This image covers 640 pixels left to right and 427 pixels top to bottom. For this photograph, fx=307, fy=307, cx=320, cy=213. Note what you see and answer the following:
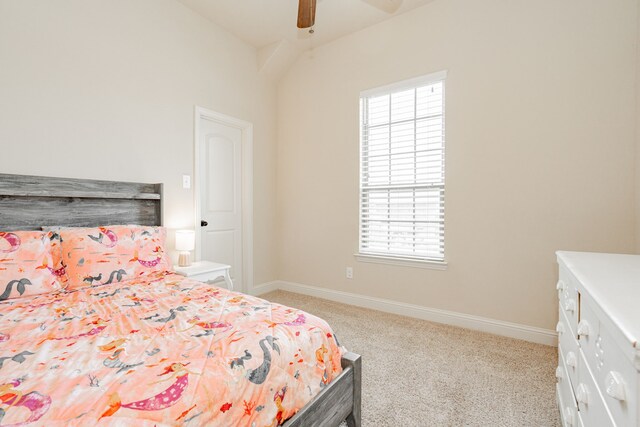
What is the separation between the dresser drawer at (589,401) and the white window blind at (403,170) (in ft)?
6.15

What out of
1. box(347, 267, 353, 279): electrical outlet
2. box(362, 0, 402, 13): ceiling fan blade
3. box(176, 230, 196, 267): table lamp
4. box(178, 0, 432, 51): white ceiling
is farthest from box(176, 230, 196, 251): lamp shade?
box(362, 0, 402, 13): ceiling fan blade

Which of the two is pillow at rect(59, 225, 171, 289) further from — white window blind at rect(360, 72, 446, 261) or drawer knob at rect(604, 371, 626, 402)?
drawer knob at rect(604, 371, 626, 402)

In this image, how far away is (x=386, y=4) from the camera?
9.45 ft

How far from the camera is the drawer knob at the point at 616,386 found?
703 mm

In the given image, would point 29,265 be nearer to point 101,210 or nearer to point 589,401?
point 101,210

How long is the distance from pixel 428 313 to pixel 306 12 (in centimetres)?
284

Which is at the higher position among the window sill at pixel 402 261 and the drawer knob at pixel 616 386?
the drawer knob at pixel 616 386

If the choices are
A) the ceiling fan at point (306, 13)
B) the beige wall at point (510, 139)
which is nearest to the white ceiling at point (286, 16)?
the beige wall at point (510, 139)

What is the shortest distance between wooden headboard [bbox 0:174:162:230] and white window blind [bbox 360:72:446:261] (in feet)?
7.05

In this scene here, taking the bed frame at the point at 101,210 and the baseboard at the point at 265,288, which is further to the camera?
the baseboard at the point at 265,288

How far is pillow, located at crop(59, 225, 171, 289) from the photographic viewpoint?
6.30ft

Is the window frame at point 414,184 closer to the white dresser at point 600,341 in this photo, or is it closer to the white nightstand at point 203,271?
the white dresser at point 600,341

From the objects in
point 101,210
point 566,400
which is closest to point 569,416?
point 566,400

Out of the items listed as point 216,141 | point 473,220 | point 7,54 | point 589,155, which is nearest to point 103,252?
point 7,54
